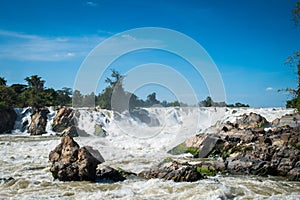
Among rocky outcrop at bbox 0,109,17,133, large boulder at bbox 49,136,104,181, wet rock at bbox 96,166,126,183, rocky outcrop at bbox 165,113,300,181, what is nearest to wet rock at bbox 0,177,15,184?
large boulder at bbox 49,136,104,181

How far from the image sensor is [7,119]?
29172 mm

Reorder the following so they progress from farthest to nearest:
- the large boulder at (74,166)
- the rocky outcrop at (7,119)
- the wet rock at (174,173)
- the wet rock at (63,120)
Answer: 1. the rocky outcrop at (7,119)
2. the wet rock at (63,120)
3. the large boulder at (74,166)
4. the wet rock at (174,173)

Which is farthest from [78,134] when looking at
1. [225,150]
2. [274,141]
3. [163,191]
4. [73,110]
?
[163,191]

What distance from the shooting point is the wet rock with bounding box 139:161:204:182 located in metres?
8.52

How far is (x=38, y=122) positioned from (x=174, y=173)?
2221 cm

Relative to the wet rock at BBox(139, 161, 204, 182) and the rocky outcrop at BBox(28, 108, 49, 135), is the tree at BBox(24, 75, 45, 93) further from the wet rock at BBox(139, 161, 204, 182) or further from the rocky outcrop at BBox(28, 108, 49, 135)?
the wet rock at BBox(139, 161, 204, 182)

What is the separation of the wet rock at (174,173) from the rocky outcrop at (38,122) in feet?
66.5

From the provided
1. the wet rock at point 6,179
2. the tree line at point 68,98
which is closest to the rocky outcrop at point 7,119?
the tree line at point 68,98

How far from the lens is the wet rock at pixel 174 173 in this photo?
8523 mm

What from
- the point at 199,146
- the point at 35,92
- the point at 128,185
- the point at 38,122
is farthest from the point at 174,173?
the point at 35,92

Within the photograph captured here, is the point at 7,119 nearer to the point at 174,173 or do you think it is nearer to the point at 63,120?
the point at 63,120

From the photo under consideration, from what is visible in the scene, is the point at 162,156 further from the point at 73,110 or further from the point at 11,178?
the point at 73,110

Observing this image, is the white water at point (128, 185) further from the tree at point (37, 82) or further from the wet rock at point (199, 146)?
the tree at point (37, 82)

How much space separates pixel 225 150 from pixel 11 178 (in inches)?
331
